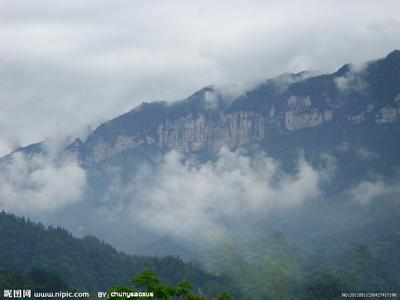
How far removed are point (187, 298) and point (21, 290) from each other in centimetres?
12740

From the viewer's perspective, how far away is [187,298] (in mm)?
79500

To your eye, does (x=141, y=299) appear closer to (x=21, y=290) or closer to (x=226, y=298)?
(x=226, y=298)

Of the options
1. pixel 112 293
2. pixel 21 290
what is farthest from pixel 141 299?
pixel 21 290

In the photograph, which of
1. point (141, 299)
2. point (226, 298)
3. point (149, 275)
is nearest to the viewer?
point (141, 299)

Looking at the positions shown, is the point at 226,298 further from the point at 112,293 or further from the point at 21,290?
the point at 21,290

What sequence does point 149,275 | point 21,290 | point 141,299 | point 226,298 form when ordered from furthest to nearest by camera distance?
point 21,290, point 226,298, point 149,275, point 141,299

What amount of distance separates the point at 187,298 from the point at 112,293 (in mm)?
9271

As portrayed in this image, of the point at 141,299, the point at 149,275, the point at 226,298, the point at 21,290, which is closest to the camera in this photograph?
the point at 141,299

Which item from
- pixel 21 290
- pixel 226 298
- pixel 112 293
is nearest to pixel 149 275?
pixel 112 293

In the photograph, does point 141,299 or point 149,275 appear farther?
point 149,275

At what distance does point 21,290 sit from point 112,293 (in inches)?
5107

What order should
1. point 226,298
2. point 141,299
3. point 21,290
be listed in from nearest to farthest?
point 141,299 → point 226,298 → point 21,290

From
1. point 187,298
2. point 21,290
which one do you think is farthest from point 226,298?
point 21,290

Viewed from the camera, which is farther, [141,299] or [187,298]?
[187,298]
